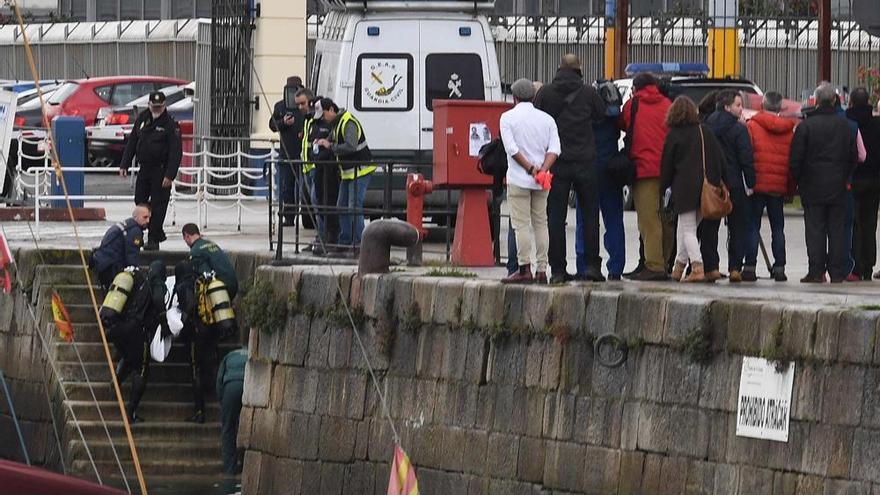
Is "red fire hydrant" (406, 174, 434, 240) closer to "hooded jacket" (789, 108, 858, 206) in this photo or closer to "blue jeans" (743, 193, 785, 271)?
"blue jeans" (743, 193, 785, 271)

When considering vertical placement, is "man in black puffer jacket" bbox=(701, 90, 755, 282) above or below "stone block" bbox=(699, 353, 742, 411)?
above

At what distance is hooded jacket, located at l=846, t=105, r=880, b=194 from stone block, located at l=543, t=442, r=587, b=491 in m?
3.94

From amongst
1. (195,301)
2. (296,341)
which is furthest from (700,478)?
(195,301)

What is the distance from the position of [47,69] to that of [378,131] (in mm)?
25830

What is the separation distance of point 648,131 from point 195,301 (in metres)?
4.89

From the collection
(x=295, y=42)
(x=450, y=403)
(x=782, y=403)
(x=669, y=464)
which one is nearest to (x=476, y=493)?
(x=450, y=403)

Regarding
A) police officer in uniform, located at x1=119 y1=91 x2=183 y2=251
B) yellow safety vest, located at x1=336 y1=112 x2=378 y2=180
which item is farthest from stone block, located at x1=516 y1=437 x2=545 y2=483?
police officer in uniform, located at x1=119 y1=91 x2=183 y2=251

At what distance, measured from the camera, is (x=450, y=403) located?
15.2 metres

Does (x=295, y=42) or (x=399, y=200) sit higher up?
(x=295, y=42)

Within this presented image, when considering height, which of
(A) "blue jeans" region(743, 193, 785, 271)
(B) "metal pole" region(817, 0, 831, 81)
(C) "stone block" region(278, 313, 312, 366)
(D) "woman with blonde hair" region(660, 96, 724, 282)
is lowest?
(C) "stone block" region(278, 313, 312, 366)

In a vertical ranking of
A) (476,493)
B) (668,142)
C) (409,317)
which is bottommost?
(476,493)

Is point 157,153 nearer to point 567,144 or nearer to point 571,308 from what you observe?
point 567,144

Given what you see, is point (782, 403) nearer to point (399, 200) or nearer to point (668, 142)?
point (668, 142)

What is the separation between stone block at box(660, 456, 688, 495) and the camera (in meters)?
13.2
